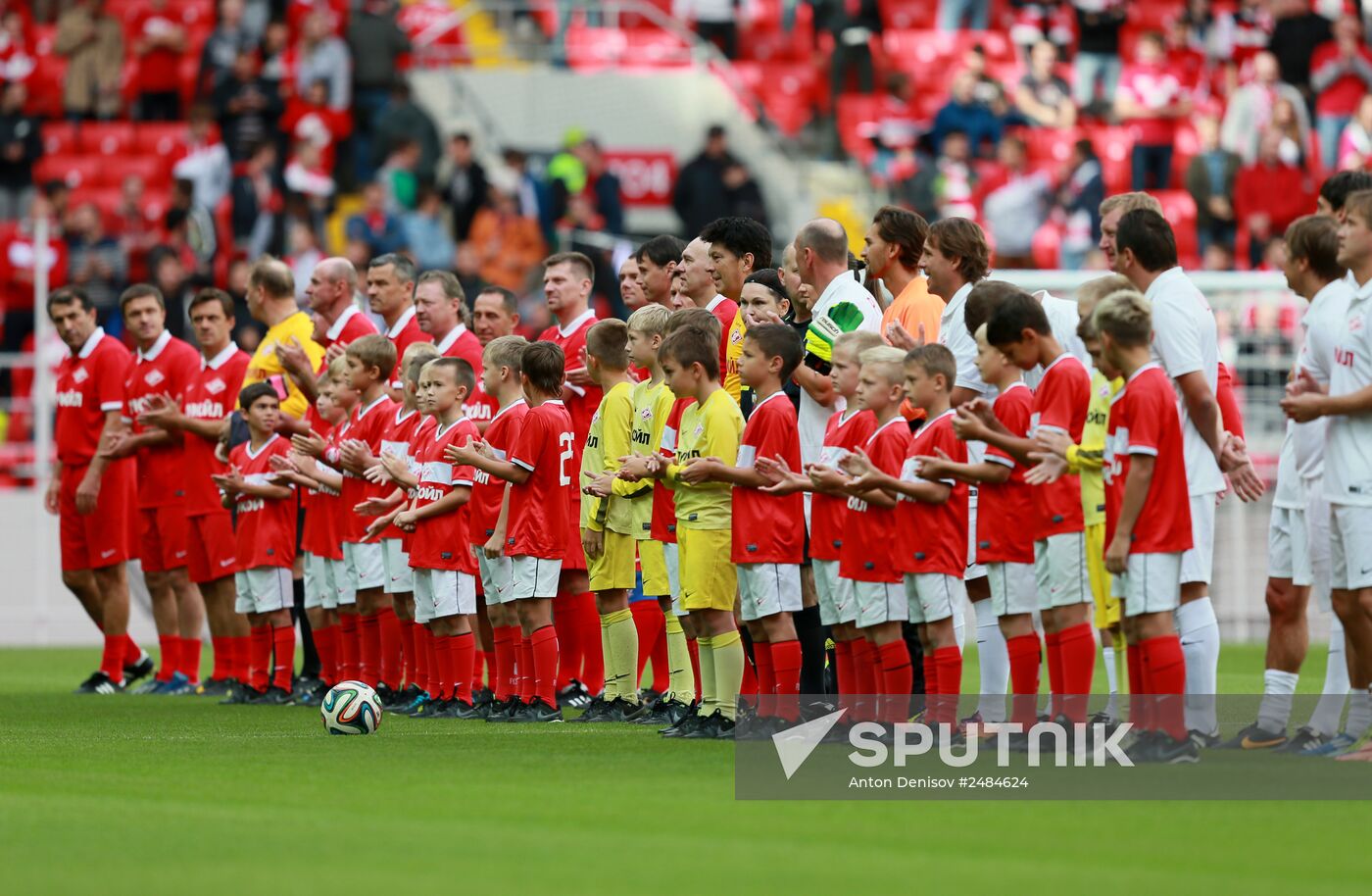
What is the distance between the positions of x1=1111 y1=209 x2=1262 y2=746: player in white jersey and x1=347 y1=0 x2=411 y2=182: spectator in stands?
54.6 feet

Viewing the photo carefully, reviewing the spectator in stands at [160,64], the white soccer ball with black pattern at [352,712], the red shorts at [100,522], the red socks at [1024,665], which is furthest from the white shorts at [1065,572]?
the spectator in stands at [160,64]

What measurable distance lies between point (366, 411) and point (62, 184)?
12.0 metres

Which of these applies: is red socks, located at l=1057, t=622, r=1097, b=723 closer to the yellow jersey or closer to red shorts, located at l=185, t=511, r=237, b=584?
the yellow jersey

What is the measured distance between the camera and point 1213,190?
78.2 feet

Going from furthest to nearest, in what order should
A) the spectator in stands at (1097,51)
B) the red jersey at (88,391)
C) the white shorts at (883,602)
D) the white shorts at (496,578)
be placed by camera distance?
1. the spectator in stands at (1097,51)
2. the red jersey at (88,391)
3. the white shorts at (496,578)
4. the white shorts at (883,602)

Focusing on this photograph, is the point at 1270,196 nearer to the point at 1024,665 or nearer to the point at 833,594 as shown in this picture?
the point at 833,594

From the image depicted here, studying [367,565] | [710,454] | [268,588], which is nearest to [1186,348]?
[710,454]

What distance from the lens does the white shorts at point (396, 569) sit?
11883 millimetres

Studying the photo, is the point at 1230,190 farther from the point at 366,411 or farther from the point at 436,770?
the point at 436,770

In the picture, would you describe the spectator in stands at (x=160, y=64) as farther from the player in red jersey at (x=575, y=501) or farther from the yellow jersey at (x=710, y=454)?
the yellow jersey at (x=710, y=454)

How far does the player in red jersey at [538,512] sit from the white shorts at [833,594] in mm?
1927

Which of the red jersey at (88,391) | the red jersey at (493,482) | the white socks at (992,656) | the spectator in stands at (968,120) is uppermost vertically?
the spectator in stands at (968,120)

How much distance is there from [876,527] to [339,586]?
4378 millimetres

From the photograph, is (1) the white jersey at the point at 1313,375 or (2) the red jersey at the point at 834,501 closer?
(1) the white jersey at the point at 1313,375
